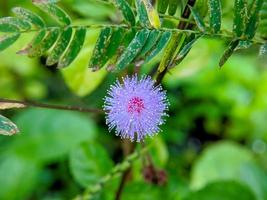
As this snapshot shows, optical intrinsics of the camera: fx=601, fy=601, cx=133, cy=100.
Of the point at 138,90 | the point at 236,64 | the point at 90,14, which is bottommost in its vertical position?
the point at 236,64

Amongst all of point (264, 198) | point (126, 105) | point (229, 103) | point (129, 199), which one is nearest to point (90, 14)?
point (129, 199)

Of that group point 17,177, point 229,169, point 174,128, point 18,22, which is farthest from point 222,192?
point 174,128

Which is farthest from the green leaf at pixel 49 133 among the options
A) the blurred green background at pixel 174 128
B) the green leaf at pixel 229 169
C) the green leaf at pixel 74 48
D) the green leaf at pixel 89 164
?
the green leaf at pixel 74 48

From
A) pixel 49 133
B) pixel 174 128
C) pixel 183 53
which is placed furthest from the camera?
pixel 174 128

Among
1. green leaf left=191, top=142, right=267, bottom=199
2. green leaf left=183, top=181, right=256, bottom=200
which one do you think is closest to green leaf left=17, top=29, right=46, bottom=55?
green leaf left=183, top=181, right=256, bottom=200

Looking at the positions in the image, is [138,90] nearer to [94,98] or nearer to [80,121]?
[80,121]

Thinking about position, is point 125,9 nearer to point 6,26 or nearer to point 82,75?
point 6,26

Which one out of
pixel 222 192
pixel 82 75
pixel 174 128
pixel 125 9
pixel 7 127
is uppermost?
pixel 125 9
